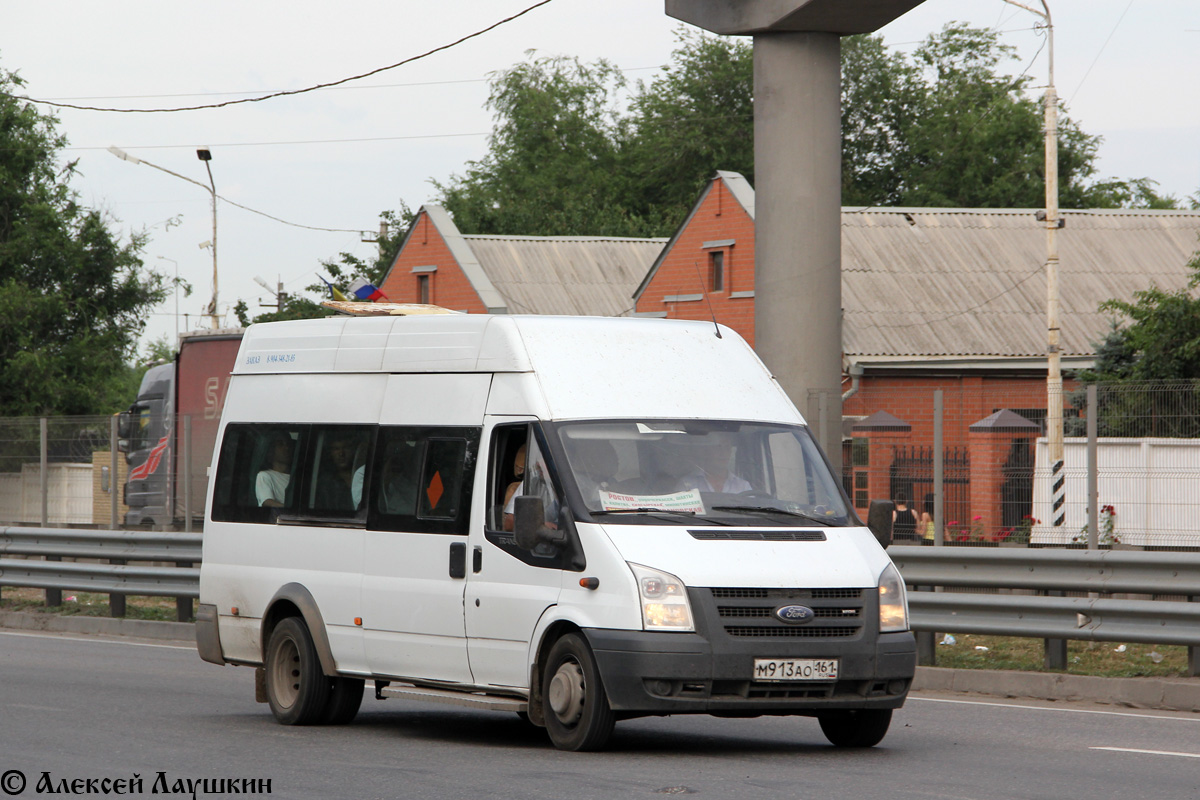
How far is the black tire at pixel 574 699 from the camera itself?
8.24m

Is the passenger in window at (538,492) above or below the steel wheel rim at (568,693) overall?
above

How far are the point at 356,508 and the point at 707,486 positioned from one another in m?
2.33

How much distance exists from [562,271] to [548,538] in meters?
41.0

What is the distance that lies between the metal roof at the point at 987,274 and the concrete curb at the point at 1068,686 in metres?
23.3

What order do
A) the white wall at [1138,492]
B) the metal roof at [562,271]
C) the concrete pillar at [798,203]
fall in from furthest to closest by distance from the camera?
1. the metal roof at [562,271]
2. the concrete pillar at [798,203]
3. the white wall at [1138,492]

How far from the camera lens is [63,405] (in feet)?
133

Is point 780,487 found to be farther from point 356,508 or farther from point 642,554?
point 356,508

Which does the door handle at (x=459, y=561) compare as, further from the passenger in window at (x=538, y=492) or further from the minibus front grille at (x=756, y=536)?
the minibus front grille at (x=756, y=536)

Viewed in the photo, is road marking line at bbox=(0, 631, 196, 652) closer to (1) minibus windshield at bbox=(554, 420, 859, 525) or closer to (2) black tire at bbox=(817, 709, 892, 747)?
(1) minibus windshield at bbox=(554, 420, 859, 525)

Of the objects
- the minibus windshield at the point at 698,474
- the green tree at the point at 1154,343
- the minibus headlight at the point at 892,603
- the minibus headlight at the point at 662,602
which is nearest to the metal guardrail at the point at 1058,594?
the minibus headlight at the point at 892,603

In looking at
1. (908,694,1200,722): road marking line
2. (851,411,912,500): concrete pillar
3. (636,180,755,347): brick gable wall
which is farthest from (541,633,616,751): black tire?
(636,180,755,347): brick gable wall

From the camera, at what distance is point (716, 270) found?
40.0 meters

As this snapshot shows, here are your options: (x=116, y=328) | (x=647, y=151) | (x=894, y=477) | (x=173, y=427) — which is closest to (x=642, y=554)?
(x=894, y=477)

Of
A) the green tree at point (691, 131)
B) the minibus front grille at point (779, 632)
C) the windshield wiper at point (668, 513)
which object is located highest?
the green tree at point (691, 131)
